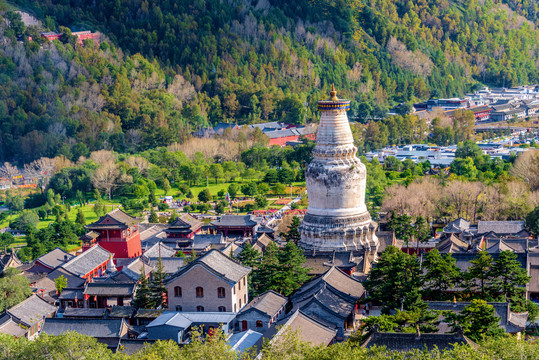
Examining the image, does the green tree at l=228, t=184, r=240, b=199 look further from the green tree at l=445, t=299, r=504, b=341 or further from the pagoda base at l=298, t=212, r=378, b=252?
the green tree at l=445, t=299, r=504, b=341

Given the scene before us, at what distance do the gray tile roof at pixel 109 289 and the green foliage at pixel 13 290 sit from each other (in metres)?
2.74

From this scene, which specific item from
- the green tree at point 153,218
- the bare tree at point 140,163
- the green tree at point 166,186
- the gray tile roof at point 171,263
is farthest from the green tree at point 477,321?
the bare tree at point 140,163

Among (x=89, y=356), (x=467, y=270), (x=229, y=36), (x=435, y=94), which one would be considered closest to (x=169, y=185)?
(x=467, y=270)

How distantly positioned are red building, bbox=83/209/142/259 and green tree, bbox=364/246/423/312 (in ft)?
59.9

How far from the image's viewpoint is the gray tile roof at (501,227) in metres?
51.5

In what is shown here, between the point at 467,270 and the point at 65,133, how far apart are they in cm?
6392

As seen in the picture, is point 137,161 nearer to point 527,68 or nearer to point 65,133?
point 65,133

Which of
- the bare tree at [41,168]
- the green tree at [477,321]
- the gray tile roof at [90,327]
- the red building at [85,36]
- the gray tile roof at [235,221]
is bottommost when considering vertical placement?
the bare tree at [41,168]

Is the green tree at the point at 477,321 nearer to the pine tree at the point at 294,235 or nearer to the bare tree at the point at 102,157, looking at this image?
the pine tree at the point at 294,235

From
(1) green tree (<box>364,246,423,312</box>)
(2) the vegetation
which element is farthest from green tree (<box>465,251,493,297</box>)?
(2) the vegetation

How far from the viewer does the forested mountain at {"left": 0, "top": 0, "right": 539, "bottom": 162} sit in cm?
9888

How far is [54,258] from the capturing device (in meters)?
48.7

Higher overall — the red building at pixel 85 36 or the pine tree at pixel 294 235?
the red building at pixel 85 36

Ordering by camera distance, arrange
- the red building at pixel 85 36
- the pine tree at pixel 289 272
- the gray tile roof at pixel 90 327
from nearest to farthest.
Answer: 1. the gray tile roof at pixel 90 327
2. the pine tree at pixel 289 272
3. the red building at pixel 85 36
